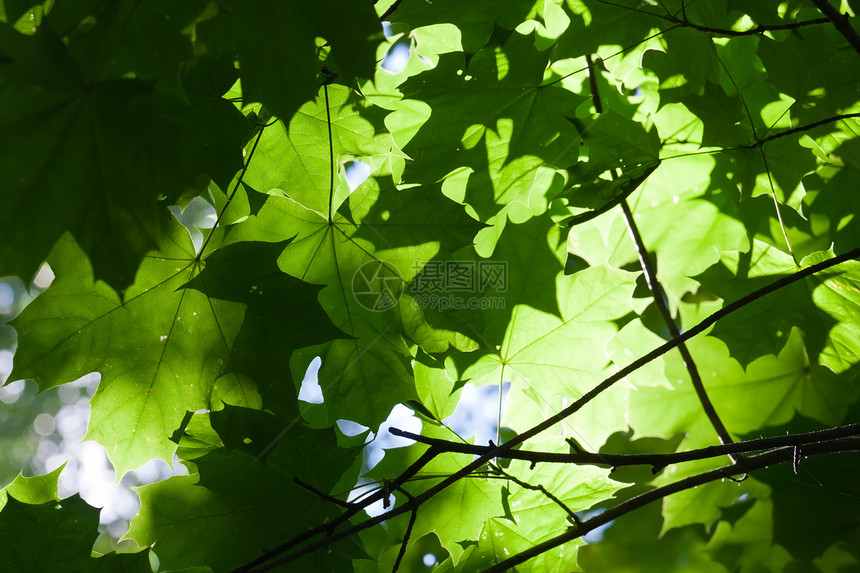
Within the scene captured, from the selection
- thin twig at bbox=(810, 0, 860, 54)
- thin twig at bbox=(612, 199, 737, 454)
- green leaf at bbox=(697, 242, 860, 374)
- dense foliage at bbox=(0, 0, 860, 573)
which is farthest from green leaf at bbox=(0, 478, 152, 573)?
thin twig at bbox=(810, 0, 860, 54)

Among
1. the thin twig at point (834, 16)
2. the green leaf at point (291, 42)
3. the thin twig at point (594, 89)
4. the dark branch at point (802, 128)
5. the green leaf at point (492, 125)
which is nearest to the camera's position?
the green leaf at point (291, 42)

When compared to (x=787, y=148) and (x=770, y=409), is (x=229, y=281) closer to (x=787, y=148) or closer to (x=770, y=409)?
(x=787, y=148)

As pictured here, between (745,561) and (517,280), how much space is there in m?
1.11

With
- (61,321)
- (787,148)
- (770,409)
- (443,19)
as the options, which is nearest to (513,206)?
(443,19)

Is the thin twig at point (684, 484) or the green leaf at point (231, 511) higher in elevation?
the thin twig at point (684, 484)

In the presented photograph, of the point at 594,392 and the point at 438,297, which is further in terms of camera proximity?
the point at 438,297

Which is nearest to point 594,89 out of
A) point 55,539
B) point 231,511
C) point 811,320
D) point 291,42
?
point 811,320

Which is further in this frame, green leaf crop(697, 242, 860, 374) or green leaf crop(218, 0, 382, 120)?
green leaf crop(697, 242, 860, 374)

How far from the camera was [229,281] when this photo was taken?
1208mm

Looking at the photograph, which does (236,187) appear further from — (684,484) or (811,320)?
(811,320)

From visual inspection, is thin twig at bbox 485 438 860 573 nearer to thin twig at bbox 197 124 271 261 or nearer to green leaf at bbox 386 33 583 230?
green leaf at bbox 386 33 583 230

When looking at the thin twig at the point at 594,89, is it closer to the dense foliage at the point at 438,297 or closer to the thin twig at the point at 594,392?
the dense foliage at the point at 438,297

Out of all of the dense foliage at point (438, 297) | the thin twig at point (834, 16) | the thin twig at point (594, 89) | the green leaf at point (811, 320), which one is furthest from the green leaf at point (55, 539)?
the thin twig at point (834, 16)

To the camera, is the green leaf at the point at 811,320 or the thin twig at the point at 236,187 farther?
the green leaf at the point at 811,320
